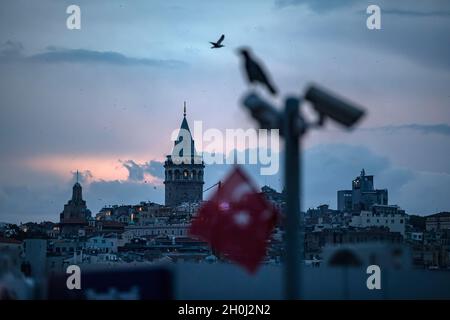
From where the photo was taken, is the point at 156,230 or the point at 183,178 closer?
the point at 156,230

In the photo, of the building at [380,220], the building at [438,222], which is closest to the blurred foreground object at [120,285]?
the building at [380,220]

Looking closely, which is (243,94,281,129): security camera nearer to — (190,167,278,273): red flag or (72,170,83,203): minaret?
(190,167,278,273): red flag

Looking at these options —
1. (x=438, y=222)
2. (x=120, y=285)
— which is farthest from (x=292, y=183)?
(x=438, y=222)

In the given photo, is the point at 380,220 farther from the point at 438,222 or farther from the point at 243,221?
the point at 243,221

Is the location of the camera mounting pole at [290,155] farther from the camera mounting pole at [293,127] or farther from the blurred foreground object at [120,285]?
the blurred foreground object at [120,285]

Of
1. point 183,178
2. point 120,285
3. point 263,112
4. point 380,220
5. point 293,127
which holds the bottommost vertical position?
point 120,285

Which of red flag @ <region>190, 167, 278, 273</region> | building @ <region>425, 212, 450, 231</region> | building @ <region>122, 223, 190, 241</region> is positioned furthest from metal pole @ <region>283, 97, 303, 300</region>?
building @ <region>425, 212, 450, 231</region>
